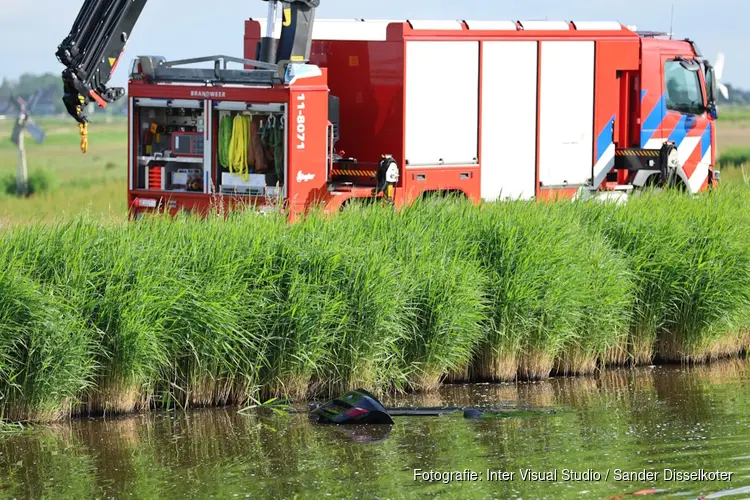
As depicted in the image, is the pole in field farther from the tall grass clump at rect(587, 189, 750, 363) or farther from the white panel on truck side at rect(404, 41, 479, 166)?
the tall grass clump at rect(587, 189, 750, 363)

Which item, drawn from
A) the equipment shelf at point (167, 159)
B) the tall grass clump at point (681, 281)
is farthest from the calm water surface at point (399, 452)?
the equipment shelf at point (167, 159)

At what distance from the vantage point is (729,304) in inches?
533

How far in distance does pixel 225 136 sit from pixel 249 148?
0.31m

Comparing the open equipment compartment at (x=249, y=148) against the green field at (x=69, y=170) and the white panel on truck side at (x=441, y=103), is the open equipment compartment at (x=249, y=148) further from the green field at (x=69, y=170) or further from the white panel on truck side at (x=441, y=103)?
the white panel on truck side at (x=441, y=103)

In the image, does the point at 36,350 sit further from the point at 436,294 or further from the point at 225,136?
the point at 225,136

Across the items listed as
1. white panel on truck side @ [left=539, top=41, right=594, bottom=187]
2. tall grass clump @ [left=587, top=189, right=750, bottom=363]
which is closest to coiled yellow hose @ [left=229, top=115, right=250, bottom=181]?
tall grass clump @ [left=587, top=189, right=750, bottom=363]

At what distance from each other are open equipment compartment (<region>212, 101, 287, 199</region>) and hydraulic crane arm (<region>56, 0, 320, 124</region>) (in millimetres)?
1319

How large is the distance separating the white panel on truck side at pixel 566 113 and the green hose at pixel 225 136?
462cm

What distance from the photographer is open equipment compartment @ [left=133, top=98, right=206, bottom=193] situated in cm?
1544

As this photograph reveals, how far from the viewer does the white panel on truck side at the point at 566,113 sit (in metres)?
17.9

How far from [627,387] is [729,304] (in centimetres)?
178

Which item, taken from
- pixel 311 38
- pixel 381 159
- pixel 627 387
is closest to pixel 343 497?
pixel 627 387

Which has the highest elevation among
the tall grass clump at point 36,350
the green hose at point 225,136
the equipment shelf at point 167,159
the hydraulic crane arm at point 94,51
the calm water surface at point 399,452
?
the hydraulic crane arm at point 94,51

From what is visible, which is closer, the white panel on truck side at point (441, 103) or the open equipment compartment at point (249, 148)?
the open equipment compartment at point (249, 148)
